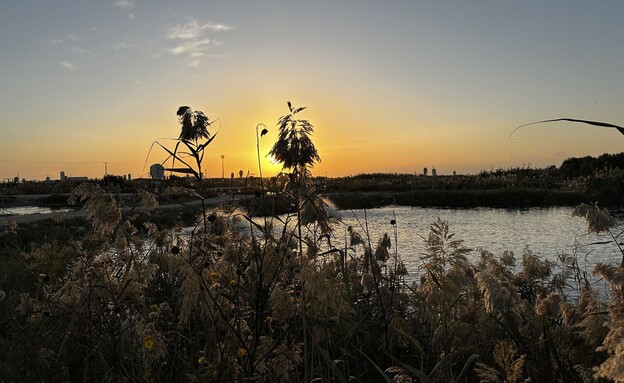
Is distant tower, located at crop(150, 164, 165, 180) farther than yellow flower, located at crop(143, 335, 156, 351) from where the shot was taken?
Yes

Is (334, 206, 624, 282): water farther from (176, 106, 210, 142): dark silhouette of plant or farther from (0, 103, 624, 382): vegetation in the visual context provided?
(176, 106, 210, 142): dark silhouette of plant

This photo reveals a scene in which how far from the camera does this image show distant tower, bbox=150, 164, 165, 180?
9.16 ft

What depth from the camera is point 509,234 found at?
1941cm

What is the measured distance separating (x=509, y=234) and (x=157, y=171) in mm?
18314

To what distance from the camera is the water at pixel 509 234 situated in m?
13.5

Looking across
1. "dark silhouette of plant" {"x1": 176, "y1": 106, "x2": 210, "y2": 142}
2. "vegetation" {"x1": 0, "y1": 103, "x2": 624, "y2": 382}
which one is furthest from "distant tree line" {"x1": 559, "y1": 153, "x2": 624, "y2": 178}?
"dark silhouette of plant" {"x1": 176, "y1": 106, "x2": 210, "y2": 142}

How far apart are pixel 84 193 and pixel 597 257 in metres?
12.9

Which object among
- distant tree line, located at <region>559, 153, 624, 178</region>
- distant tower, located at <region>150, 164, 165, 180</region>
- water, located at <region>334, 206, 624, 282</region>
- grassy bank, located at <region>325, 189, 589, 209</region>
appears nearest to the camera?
distant tower, located at <region>150, 164, 165, 180</region>

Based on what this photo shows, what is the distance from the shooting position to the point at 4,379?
320 cm

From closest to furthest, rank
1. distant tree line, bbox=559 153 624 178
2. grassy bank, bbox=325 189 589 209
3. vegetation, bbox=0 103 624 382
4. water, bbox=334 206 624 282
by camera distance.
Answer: vegetation, bbox=0 103 624 382 → water, bbox=334 206 624 282 → grassy bank, bbox=325 189 589 209 → distant tree line, bbox=559 153 624 178

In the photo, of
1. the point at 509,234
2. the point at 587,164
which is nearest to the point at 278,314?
the point at 509,234

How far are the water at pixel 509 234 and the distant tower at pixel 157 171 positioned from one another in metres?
8.13

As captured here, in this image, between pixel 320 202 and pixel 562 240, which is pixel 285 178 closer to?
pixel 320 202

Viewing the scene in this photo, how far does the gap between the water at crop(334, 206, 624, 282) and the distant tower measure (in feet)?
26.7
